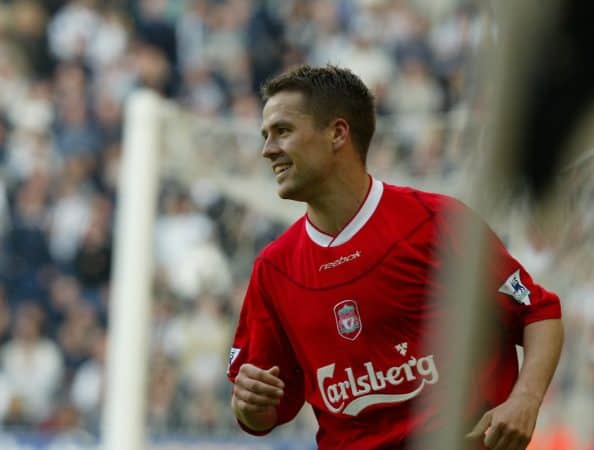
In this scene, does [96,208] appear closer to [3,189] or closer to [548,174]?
[3,189]

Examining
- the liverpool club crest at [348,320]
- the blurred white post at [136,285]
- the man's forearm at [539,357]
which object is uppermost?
the blurred white post at [136,285]

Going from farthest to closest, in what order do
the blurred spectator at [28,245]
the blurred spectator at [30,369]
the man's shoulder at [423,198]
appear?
the blurred spectator at [28,245], the blurred spectator at [30,369], the man's shoulder at [423,198]

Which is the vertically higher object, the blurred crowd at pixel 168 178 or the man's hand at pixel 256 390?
the blurred crowd at pixel 168 178

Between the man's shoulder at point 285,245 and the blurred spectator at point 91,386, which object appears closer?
the man's shoulder at point 285,245

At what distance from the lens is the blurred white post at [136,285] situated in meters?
7.09

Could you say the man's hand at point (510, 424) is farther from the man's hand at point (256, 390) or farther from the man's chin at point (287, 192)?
the man's chin at point (287, 192)

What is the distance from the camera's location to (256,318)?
374 centimetres

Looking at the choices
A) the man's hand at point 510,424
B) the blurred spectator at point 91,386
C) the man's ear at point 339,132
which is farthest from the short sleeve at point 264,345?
the blurred spectator at point 91,386

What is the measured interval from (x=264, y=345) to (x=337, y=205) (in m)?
0.44

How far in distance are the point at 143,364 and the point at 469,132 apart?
19.2 ft

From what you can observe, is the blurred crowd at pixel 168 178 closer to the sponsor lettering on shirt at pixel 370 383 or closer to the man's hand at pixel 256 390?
the sponsor lettering on shirt at pixel 370 383

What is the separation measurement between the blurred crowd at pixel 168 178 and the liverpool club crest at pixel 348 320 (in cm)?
426

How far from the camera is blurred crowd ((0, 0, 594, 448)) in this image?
8172mm

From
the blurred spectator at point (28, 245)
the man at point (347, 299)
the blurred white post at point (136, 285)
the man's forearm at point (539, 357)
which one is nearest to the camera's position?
the man's forearm at point (539, 357)
